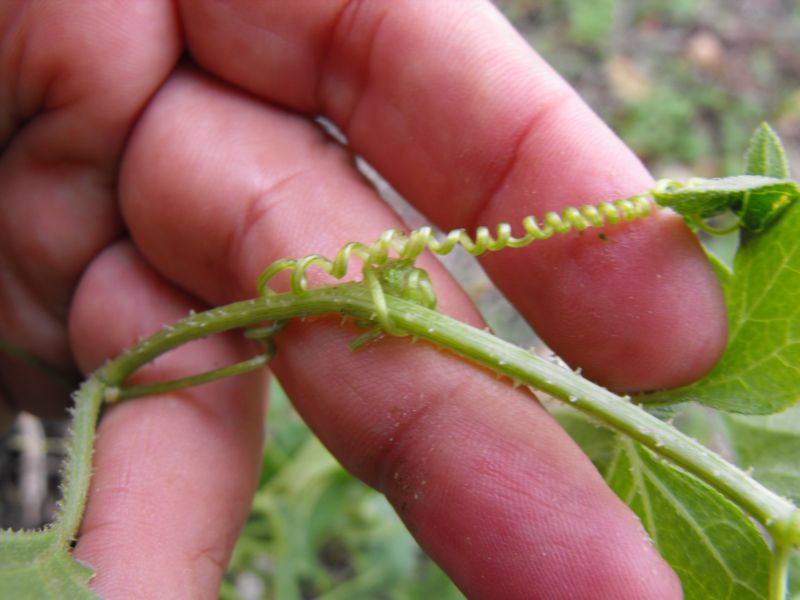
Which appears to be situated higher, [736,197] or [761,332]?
[736,197]

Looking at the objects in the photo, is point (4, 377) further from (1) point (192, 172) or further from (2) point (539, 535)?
(2) point (539, 535)

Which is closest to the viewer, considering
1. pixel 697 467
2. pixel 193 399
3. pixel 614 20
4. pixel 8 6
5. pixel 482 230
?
pixel 697 467

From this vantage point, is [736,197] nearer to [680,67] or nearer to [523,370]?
[523,370]

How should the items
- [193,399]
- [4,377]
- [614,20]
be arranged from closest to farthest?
[193,399] → [4,377] → [614,20]

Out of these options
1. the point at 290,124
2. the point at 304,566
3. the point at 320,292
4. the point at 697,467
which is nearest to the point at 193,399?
the point at 320,292

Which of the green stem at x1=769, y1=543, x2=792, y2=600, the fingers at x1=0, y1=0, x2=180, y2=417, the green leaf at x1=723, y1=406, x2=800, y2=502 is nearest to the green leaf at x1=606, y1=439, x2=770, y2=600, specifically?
the green stem at x1=769, y1=543, x2=792, y2=600

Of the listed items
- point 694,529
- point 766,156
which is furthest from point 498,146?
point 694,529

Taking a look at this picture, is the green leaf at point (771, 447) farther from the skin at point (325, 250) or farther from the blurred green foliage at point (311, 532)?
the blurred green foliage at point (311, 532)
